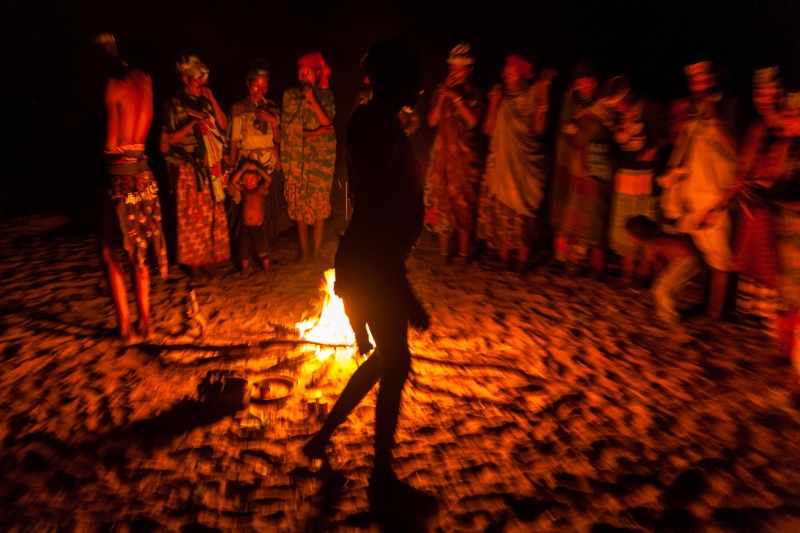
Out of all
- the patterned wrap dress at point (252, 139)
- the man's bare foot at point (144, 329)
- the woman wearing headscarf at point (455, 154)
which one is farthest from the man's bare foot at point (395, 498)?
the patterned wrap dress at point (252, 139)

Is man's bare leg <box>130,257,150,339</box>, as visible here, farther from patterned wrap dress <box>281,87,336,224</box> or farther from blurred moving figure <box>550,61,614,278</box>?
blurred moving figure <box>550,61,614,278</box>

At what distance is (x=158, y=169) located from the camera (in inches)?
333

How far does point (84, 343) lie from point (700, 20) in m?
12.2

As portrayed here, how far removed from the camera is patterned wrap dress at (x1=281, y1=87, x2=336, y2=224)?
16.6ft

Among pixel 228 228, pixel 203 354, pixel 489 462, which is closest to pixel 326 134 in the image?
pixel 228 228

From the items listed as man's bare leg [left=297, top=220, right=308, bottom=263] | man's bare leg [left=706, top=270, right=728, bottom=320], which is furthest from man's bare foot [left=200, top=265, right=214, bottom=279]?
man's bare leg [left=706, top=270, right=728, bottom=320]

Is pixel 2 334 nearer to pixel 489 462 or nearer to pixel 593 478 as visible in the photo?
pixel 489 462

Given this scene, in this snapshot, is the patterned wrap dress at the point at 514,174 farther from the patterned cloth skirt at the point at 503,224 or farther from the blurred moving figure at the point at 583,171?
the blurred moving figure at the point at 583,171

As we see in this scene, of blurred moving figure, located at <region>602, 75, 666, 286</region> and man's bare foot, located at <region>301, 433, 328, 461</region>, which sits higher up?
blurred moving figure, located at <region>602, 75, 666, 286</region>

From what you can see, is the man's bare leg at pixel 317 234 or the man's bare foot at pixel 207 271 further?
the man's bare leg at pixel 317 234

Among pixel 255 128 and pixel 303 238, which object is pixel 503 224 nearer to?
pixel 303 238

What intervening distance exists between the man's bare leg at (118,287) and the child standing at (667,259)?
14.2 ft

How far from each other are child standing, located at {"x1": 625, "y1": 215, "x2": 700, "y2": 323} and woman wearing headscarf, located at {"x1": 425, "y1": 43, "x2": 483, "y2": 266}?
1670 mm

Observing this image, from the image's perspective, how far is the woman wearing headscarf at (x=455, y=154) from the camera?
4957mm
